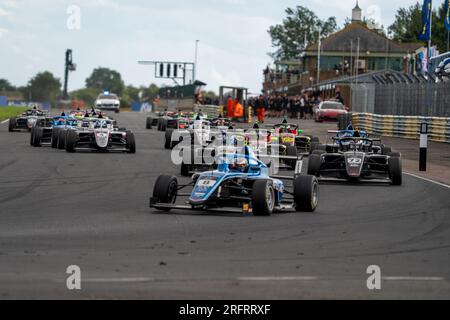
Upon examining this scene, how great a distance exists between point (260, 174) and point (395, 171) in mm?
6026

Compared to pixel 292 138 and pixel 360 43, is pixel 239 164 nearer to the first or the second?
pixel 292 138

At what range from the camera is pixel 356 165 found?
2139 cm

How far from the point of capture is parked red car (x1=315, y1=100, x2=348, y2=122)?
60.9 metres

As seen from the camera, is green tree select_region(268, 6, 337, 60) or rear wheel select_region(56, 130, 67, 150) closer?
rear wheel select_region(56, 130, 67, 150)

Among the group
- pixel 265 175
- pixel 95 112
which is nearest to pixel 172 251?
pixel 265 175

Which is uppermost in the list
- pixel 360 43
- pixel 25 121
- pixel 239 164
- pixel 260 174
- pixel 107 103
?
pixel 360 43

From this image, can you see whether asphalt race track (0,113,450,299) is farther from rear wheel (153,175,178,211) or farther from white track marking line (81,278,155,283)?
rear wheel (153,175,178,211)

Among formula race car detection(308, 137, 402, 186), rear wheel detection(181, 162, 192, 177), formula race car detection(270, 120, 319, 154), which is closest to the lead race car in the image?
formula race car detection(308, 137, 402, 186)

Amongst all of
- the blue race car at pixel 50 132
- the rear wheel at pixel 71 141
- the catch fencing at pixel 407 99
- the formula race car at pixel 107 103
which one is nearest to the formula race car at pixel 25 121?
the blue race car at pixel 50 132

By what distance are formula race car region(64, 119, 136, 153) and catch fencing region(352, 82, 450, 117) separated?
15.1 metres

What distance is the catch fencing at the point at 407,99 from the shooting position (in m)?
41.1

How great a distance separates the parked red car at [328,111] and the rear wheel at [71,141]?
109ft

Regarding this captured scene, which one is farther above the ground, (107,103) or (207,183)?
(107,103)

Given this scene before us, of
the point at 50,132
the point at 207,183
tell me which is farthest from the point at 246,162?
the point at 50,132
